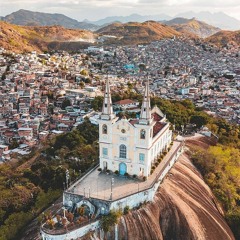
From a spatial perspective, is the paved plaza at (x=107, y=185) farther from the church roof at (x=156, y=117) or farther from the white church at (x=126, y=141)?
the church roof at (x=156, y=117)

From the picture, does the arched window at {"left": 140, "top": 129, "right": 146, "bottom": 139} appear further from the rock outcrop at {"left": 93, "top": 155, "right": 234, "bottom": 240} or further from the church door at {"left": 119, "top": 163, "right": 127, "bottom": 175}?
the rock outcrop at {"left": 93, "top": 155, "right": 234, "bottom": 240}

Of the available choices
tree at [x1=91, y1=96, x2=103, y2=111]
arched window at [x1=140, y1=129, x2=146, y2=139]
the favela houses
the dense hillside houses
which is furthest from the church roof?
tree at [x1=91, y1=96, x2=103, y2=111]

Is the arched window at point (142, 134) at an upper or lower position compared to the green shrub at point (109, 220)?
upper

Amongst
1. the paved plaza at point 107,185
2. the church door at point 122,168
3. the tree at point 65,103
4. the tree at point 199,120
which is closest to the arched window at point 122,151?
the church door at point 122,168

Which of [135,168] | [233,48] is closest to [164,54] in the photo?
[233,48]

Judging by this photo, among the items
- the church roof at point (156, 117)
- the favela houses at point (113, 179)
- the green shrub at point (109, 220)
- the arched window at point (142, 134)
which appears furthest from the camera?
the church roof at point (156, 117)

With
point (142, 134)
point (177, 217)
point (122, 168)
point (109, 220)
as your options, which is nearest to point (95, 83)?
point (122, 168)

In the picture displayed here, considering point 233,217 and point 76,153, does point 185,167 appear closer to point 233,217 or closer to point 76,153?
Result: point 233,217
